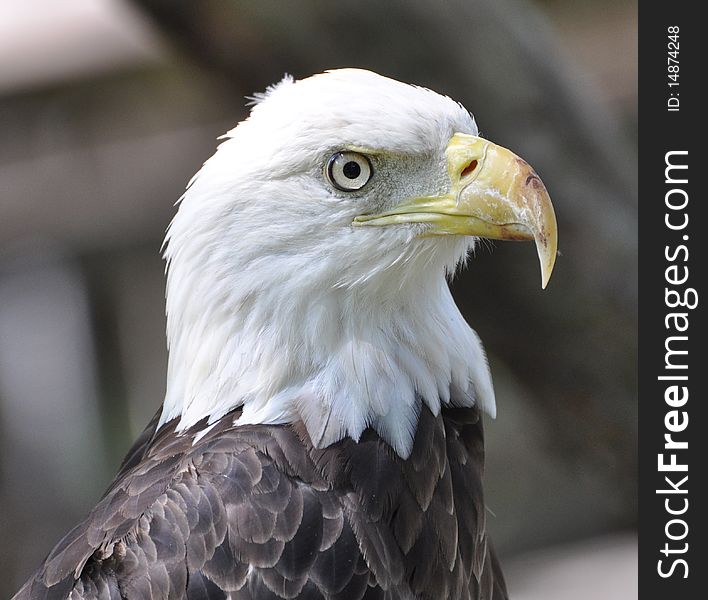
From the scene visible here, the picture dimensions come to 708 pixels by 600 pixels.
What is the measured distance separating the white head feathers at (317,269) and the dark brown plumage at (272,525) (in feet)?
0.27

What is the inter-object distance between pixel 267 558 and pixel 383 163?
104 centimetres

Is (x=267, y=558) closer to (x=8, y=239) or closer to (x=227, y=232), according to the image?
(x=227, y=232)

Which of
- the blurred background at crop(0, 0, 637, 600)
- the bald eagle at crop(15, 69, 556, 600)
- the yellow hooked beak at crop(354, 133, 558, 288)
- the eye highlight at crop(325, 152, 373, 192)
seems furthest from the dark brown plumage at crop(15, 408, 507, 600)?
the blurred background at crop(0, 0, 637, 600)

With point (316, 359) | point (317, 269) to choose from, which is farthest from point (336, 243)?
point (316, 359)

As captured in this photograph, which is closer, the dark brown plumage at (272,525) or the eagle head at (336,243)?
the dark brown plumage at (272,525)

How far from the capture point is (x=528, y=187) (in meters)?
2.75

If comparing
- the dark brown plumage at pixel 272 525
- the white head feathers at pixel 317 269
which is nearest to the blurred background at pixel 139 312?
the white head feathers at pixel 317 269

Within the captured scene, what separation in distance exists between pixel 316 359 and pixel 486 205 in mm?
619

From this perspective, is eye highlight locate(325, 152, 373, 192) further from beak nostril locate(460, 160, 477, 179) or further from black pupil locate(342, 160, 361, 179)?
beak nostril locate(460, 160, 477, 179)

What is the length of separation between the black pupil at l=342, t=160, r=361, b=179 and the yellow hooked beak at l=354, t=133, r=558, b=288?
0.36 ft

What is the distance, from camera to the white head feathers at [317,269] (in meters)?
2.82

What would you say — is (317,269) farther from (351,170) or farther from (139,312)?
(139,312)

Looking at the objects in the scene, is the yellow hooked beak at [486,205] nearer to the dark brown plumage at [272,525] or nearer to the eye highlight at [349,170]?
the eye highlight at [349,170]
